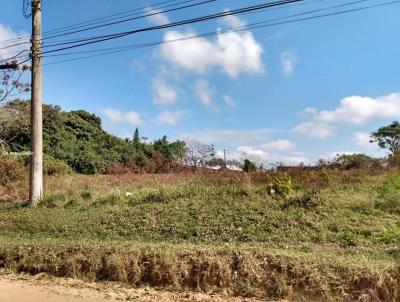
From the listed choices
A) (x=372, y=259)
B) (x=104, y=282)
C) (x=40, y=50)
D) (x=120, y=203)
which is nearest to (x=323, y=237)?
(x=372, y=259)

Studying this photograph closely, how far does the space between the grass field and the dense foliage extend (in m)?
12.4

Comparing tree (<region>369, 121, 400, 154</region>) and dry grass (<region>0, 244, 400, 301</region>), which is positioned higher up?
tree (<region>369, 121, 400, 154</region>)

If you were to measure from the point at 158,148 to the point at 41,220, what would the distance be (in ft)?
77.8

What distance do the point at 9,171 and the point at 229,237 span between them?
→ 43.3ft

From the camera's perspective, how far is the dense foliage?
28.9 metres

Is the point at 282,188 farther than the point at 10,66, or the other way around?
the point at 10,66

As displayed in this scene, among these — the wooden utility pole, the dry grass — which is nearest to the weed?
the dry grass

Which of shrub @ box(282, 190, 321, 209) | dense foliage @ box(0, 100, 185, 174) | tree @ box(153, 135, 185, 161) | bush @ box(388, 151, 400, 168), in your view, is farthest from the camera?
tree @ box(153, 135, 185, 161)

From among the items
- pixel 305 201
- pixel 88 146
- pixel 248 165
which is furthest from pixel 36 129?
pixel 88 146

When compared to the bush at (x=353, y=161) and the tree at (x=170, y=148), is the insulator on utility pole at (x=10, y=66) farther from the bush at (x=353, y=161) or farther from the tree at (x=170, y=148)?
the tree at (x=170, y=148)

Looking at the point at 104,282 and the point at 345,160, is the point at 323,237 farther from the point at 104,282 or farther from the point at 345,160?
the point at 345,160

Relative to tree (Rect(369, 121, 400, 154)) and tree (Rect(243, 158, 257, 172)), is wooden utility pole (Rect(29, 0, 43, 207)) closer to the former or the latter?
tree (Rect(243, 158, 257, 172))

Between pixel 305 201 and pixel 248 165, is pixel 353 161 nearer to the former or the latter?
→ pixel 248 165

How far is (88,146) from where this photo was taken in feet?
104
